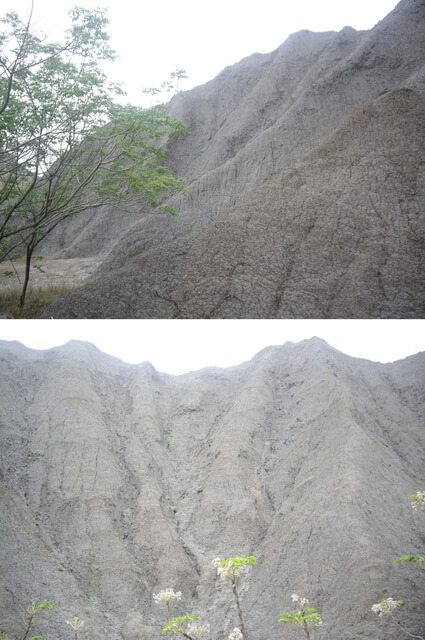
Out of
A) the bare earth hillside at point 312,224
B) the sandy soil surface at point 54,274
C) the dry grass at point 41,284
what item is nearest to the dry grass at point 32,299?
the dry grass at point 41,284

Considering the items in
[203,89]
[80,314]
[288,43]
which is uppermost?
[288,43]

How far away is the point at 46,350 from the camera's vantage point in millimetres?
20547

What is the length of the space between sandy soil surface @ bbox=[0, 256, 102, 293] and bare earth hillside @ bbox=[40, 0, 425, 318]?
1.53 metres

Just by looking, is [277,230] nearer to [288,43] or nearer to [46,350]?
[46,350]

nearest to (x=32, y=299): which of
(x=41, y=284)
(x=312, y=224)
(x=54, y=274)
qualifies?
(x=41, y=284)

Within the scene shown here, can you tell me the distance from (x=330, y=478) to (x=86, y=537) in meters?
6.07

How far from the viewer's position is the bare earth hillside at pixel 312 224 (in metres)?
9.21

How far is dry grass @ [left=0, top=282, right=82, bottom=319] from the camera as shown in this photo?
35.8ft

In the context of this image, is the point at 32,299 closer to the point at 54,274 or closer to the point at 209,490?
the point at 54,274

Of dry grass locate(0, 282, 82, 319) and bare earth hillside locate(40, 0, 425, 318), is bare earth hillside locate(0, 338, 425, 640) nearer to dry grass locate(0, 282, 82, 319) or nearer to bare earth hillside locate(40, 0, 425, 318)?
dry grass locate(0, 282, 82, 319)

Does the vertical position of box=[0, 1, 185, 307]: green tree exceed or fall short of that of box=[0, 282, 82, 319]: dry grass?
it exceeds it

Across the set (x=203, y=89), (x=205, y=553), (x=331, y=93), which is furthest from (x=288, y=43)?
(x=205, y=553)

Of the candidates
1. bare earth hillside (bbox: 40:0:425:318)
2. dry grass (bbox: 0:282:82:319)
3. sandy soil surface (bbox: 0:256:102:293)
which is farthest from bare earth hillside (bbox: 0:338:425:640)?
bare earth hillside (bbox: 40:0:425:318)

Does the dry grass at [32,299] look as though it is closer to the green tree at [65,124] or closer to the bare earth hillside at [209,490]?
the green tree at [65,124]
